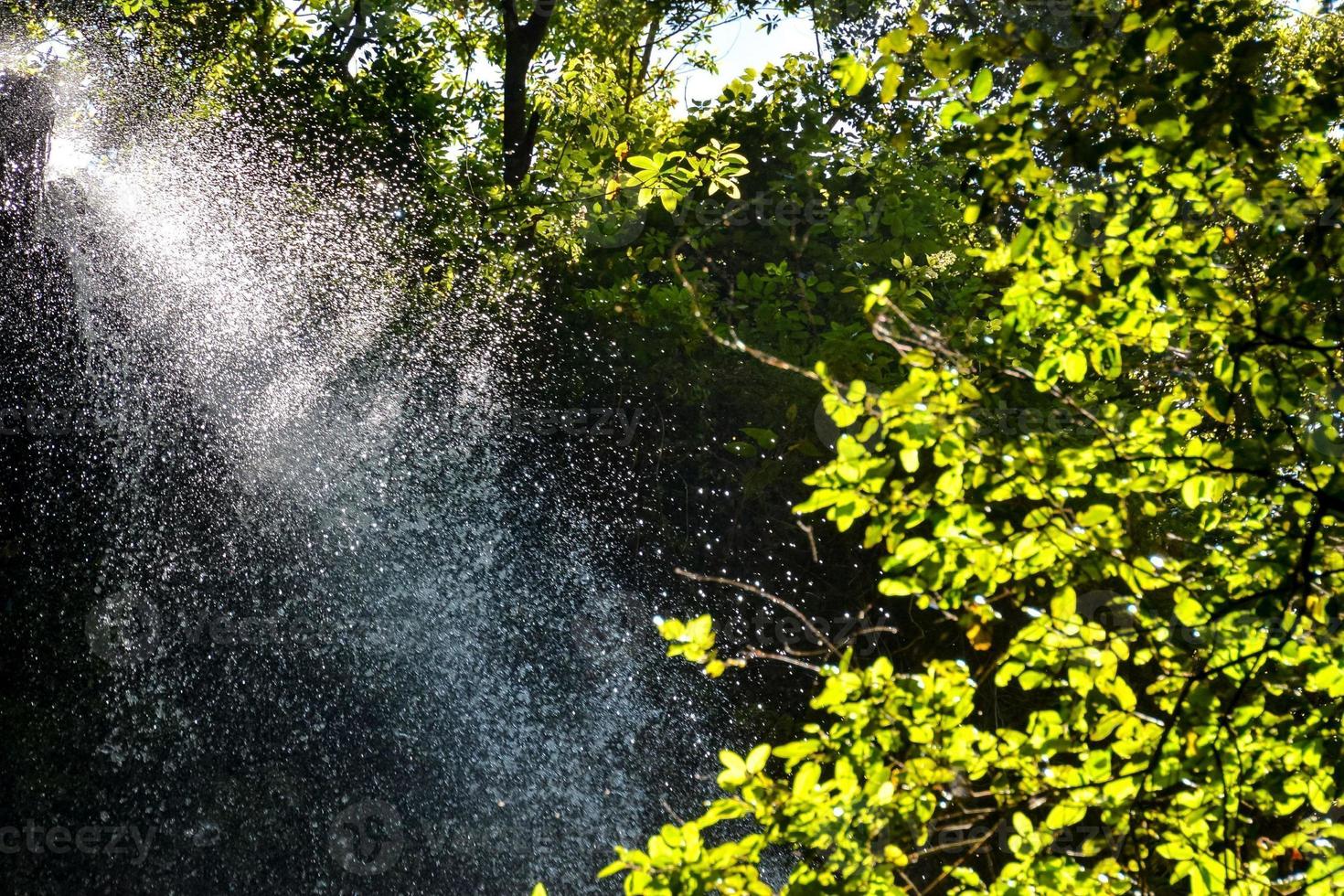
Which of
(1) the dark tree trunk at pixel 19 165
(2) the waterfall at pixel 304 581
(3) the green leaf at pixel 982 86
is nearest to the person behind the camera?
(3) the green leaf at pixel 982 86

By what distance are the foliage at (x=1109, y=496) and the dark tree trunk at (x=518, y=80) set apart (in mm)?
6009

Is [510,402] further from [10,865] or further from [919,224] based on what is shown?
[10,865]

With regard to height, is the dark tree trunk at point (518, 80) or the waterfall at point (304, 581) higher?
the dark tree trunk at point (518, 80)

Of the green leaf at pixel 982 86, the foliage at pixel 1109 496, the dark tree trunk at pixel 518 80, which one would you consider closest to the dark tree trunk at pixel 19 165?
the dark tree trunk at pixel 518 80

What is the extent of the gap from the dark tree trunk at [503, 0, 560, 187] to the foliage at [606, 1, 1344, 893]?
6009 mm

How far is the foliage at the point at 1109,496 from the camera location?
1516mm

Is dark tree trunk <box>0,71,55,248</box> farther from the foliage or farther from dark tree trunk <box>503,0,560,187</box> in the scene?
the foliage

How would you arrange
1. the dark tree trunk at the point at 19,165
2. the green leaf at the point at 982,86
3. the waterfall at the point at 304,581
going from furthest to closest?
1. the dark tree trunk at the point at 19,165
2. the waterfall at the point at 304,581
3. the green leaf at the point at 982,86

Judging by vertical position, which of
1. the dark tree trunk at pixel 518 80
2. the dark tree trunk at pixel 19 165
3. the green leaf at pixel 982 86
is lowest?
the dark tree trunk at pixel 19 165

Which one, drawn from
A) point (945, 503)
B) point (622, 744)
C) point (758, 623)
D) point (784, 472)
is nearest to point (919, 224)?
point (784, 472)

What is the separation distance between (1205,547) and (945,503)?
700mm

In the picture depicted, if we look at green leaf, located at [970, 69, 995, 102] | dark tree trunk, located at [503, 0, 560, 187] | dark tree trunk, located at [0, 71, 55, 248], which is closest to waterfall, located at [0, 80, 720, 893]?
dark tree trunk, located at [0, 71, 55, 248]

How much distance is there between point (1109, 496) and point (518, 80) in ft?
Result: 20.9

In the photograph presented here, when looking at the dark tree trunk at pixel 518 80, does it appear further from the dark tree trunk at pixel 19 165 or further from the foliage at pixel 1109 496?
the foliage at pixel 1109 496
